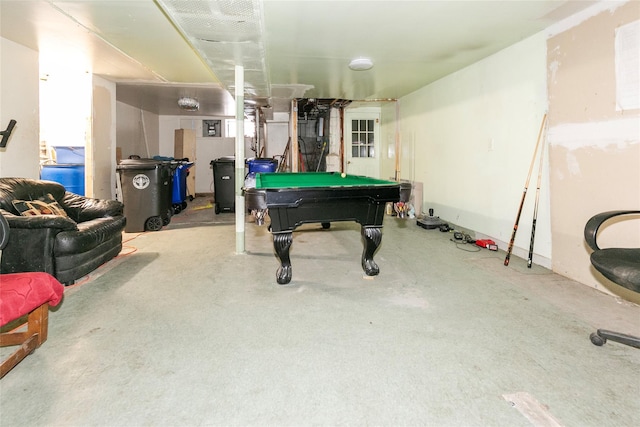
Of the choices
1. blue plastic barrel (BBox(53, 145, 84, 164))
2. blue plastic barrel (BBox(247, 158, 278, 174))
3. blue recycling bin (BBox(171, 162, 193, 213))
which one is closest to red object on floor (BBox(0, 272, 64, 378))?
blue plastic barrel (BBox(53, 145, 84, 164))

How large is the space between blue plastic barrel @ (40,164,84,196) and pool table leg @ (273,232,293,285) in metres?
3.72

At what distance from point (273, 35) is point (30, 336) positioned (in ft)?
10.6

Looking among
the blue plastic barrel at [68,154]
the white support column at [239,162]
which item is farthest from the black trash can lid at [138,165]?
the white support column at [239,162]

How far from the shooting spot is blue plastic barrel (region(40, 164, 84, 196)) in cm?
465

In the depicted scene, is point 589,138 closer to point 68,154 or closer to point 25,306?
point 25,306

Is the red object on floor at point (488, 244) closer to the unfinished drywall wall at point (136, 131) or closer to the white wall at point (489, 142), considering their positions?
the white wall at point (489, 142)

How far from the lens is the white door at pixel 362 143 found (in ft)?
26.0

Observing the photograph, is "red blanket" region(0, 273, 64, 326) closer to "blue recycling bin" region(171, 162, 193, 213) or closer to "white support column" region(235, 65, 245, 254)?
"white support column" region(235, 65, 245, 254)

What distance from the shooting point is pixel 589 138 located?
2.78 m

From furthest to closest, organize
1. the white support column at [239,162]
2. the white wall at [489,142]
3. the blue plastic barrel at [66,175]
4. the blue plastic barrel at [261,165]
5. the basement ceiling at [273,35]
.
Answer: the blue plastic barrel at [261,165] → the blue plastic barrel at [66,175] → the white support column at [239,162] → the white wall at [489,142] → the basement ceiling at [273,35]

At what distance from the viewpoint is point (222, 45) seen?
3414 mm

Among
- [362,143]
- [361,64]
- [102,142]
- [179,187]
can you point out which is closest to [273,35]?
[361,64]

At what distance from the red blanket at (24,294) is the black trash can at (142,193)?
3251 mm

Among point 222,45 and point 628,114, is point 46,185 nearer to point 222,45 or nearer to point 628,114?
point 222,45
